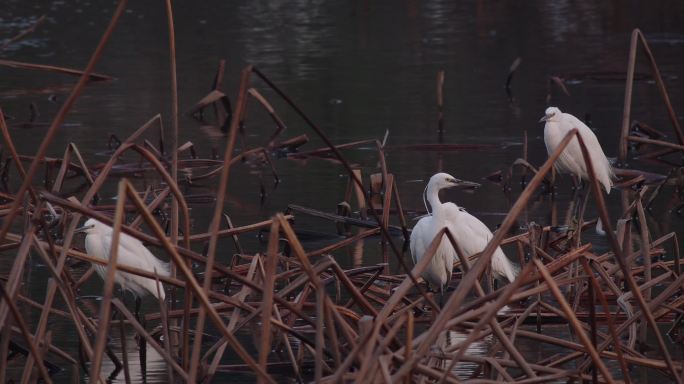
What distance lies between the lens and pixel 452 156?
11.8 meters

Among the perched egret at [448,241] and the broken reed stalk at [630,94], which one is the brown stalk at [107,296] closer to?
the perched egret at [448,241]

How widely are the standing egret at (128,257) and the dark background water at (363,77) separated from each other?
420 millimetres

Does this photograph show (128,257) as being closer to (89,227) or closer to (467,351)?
(89,227)

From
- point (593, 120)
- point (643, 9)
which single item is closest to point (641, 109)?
point (593, 120)

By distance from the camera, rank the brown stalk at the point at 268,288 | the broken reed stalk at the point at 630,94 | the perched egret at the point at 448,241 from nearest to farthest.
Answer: the brown stalk at the point at 268,288 < the perched egret at the point at 448,241 < the broken reed stalk at the point at 630,94

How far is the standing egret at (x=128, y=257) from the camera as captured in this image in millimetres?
6453

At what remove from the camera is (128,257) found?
645cm

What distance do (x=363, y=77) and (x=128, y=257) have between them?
36.5ft

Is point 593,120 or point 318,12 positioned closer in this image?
point 593,120

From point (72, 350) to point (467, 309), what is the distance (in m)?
2.51

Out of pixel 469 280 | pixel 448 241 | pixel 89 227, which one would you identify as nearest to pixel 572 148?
pixel 448 241

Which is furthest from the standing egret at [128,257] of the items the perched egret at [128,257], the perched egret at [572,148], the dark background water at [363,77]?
the perched egret at [572,148]

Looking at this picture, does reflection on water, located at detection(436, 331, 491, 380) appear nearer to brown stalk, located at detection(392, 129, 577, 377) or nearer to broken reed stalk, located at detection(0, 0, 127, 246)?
brown stalk, located at detection(392, 129, 577, 377)

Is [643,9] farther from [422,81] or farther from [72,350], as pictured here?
[72,350]
